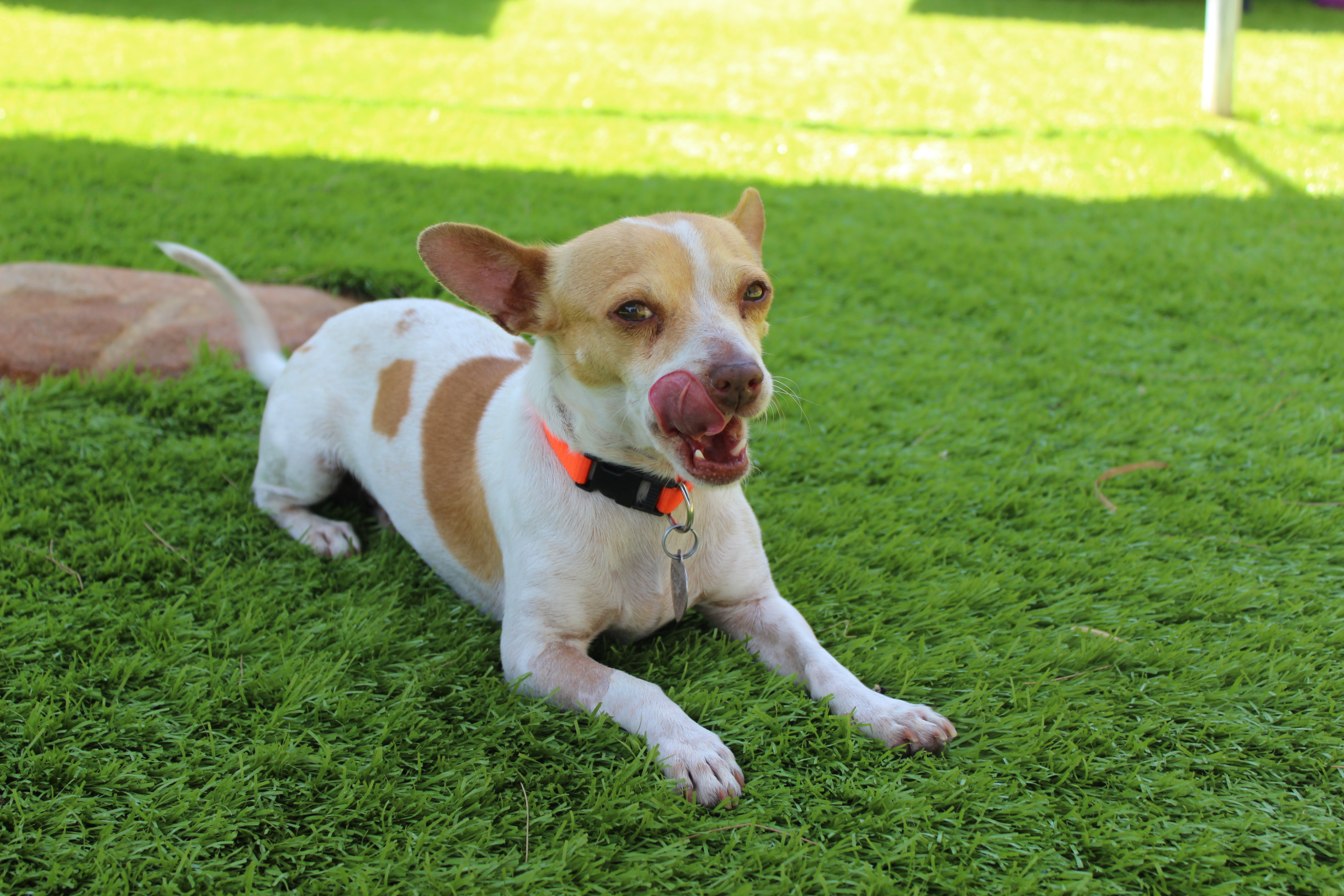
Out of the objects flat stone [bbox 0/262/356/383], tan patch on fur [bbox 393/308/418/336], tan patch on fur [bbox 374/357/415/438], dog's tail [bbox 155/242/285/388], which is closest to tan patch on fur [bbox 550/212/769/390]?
tan patch on fur [bbox 374/357/415/438]

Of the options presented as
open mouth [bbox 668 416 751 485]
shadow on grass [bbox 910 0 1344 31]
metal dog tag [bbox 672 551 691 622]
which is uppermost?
open mouth [bbox 668 416 751 485]

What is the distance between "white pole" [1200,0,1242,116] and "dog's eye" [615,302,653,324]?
6.78 metres

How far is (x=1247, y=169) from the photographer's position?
20.1 ft

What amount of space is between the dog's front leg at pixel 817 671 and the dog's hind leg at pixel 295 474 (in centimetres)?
120

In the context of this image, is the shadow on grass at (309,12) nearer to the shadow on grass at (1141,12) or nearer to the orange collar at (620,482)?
the shadow on grass at (1141,12)

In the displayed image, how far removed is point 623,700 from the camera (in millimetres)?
1952

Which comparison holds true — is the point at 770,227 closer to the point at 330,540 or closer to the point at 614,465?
the point at 330,540

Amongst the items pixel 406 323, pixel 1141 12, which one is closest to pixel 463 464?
pixel 406 323

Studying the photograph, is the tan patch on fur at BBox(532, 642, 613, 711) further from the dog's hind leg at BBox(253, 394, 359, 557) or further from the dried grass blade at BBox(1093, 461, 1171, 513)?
the dried grass blade at BBox(1093, 461, 1171, 513)

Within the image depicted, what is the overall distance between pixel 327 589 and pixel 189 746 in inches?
24.8

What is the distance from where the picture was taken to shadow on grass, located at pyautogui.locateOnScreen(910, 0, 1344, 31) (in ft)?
35.9

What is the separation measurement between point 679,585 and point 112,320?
274cm

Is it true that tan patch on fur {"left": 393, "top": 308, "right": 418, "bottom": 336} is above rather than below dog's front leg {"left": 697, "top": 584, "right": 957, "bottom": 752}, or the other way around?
above

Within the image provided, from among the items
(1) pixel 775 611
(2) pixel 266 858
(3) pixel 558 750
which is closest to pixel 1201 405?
(1) pixel 775 611
